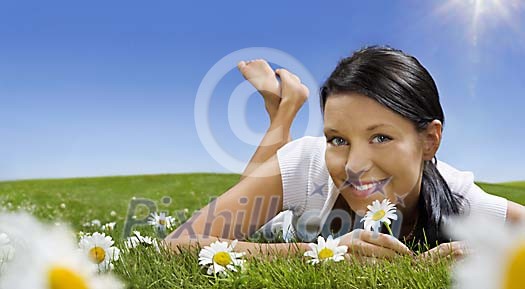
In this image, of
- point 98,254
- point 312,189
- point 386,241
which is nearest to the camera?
point 98,254

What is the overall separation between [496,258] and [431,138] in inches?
81.9

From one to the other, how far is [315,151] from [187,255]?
123 centimetres

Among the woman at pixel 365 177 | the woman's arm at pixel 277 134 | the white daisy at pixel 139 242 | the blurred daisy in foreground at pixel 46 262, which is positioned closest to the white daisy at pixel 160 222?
the woman at pixel 365 177

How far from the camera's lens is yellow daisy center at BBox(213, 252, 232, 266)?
155cm

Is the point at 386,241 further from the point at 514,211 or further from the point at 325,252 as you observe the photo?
the point at 514,211

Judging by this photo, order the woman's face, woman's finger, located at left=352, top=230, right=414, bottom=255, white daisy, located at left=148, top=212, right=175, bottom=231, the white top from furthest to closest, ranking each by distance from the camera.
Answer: white daisy, located at left=148, top=212, right=175, bottom=231 → the white top → the woman's face → woman's finger, located at left=352, top=230, right=414, bottom=255

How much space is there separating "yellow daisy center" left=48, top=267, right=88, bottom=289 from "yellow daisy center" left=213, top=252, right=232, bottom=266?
1258 mm

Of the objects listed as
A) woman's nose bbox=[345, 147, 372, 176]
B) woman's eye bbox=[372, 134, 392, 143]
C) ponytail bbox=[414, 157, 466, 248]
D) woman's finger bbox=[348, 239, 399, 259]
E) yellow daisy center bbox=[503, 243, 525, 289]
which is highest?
woman's eye bbox=[372, 134, 392, 143]

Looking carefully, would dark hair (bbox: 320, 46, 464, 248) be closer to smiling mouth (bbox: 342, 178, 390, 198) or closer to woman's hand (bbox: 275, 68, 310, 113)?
smiling mouth (bbox: 342, 178, 390, 198)

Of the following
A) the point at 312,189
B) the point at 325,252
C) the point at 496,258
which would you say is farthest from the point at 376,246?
the point at 496,258

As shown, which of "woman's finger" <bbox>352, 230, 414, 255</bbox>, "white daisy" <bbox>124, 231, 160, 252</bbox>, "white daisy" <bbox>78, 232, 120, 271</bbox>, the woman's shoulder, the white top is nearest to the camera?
"white daisy" <bbox>78, 232, 120, 271</bbox>

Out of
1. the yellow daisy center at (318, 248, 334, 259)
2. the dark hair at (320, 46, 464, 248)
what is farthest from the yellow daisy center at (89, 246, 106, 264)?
the dark hair at (320, 46, 464, 248)

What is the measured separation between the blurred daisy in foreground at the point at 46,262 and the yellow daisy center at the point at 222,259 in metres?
1.20

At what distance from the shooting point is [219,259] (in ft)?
5.10
